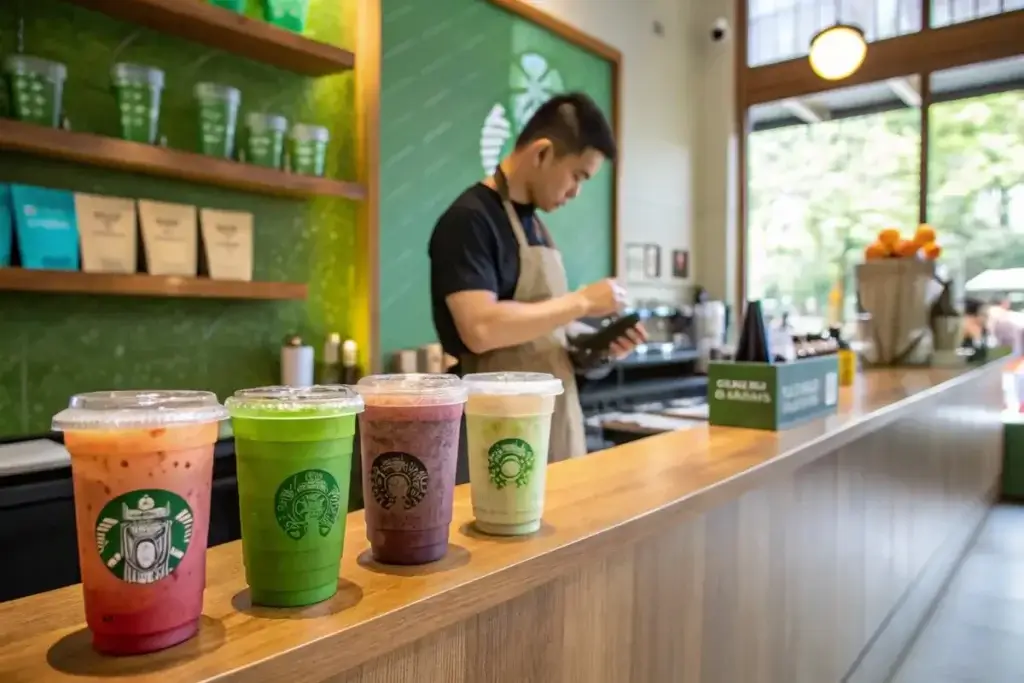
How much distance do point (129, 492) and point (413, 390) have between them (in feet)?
0.89

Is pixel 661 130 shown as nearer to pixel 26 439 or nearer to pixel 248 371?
pixel 248 371

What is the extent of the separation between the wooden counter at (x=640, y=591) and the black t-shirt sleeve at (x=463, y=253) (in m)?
0.50

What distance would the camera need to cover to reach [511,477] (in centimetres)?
87

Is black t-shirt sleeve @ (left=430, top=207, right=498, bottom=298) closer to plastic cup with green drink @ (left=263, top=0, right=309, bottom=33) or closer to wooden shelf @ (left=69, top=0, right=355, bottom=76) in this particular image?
wooden shelf @ (left=69, top=0, right=355, bottom=76)

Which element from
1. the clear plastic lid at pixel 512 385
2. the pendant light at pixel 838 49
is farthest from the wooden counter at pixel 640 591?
the pendant light at pixel 838 49

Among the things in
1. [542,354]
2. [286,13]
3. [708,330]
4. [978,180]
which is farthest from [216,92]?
[978,180]

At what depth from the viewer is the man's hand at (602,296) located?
176 centimetres

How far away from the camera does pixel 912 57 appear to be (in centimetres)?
551

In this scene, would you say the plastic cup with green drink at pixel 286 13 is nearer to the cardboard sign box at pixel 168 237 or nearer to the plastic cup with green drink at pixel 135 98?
the plastic cup with green drink at pixel 135 98

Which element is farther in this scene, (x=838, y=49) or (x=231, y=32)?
(x=838, y=49)

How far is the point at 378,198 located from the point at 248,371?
89cm

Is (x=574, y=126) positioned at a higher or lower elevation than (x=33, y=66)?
lower

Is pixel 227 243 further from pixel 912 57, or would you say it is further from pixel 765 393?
pixel 912 57

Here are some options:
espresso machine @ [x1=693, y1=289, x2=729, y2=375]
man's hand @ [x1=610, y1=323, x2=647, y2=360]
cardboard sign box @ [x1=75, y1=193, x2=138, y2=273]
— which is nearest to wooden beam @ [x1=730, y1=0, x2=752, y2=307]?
espresso machine @ [x1=693, y1=289, x2=729, y2=375]
